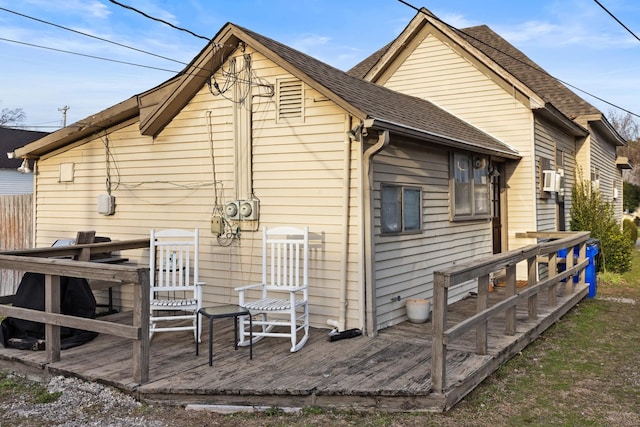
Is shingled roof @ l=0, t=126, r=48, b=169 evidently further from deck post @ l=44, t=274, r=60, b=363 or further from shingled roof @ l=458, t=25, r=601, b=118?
deck post @ l=44, t=274, r=60, b=363

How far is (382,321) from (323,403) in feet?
6.95

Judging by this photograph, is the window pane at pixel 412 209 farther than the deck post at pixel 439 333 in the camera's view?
Yes

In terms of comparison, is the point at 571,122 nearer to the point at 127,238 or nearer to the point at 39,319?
the point at 127,238

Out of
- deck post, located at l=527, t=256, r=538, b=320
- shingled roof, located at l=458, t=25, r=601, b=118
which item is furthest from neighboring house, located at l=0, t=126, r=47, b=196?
deck post, located at l=527, t=256, r=538, b=320

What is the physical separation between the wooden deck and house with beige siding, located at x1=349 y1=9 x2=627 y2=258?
4389 mm

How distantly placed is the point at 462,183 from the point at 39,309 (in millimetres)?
6063

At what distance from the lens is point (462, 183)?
26.9 ft

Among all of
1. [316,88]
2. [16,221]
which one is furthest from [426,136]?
[16,221]

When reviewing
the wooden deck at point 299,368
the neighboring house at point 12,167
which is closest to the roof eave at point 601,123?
the wooden deck at point 299,368

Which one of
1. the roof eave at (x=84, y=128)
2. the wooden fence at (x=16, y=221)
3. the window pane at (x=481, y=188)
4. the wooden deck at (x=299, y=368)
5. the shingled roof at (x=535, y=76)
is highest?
the shingled roof at (x=535, y=76)

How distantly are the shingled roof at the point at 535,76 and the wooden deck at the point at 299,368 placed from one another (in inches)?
286

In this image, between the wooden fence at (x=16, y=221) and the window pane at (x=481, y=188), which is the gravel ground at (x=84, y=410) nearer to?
the wooden fence at (x=16, y=221)

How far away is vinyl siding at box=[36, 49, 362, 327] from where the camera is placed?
5.95 meters

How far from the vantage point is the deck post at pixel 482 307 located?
479 cm
